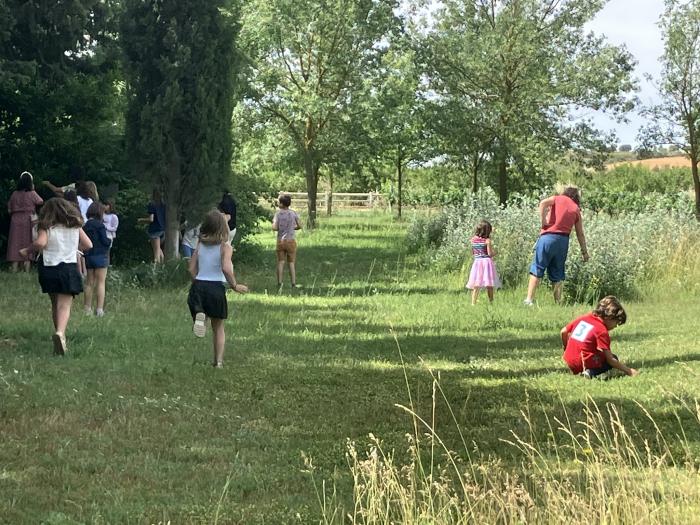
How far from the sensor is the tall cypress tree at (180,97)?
1561 cm

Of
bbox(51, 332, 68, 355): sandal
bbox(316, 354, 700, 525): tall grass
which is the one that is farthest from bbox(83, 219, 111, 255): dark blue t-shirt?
bbox(316, 354, 700, 525): tall grass

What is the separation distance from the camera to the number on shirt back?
7.91 m

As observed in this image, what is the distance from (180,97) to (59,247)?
24.0 feet

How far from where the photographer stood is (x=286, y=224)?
14.8 m

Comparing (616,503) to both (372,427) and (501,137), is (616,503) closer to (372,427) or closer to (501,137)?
(372,427)

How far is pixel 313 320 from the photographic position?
36.7ft

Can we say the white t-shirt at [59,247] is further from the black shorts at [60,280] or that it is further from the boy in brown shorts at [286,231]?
the boy in brown shorts at [286,231]

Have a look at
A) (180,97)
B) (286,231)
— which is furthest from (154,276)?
(180,97)

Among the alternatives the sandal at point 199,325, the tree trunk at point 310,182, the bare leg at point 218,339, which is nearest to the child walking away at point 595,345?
the bare leg at point 218,339

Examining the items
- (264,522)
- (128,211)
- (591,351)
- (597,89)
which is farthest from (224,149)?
(597,89)

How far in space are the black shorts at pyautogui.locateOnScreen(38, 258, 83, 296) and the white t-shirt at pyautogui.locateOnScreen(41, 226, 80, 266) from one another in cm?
5

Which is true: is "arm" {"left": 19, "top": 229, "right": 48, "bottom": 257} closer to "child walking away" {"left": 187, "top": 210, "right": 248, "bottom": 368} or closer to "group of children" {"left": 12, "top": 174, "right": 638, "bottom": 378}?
"group of children" {"left": 12, "top": 174, "right": 638, "bottom": 378}

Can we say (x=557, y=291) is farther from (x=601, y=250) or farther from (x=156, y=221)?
(x=156, y=221)

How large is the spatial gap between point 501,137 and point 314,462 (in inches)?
1178
